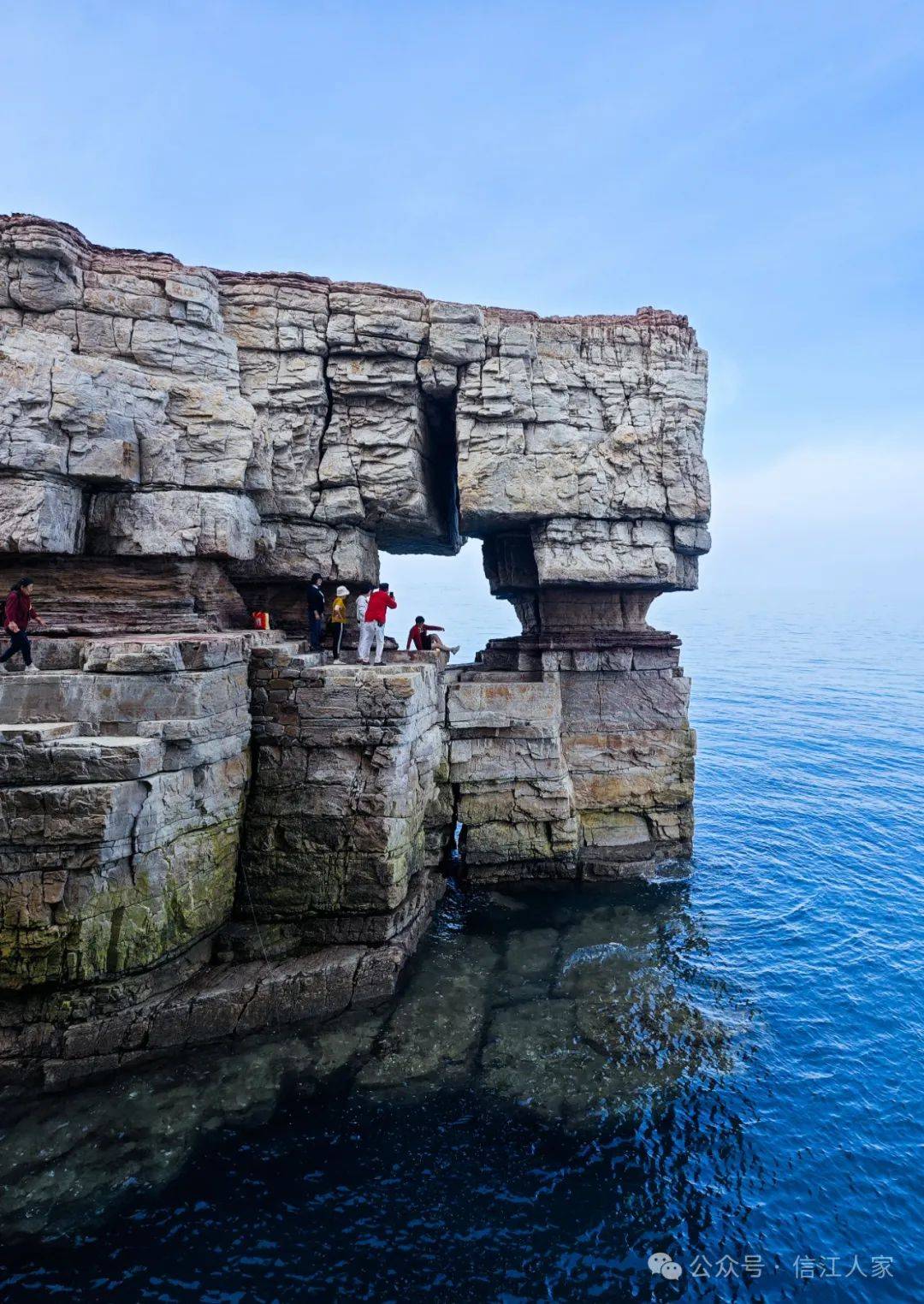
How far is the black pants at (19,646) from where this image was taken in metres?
14.1

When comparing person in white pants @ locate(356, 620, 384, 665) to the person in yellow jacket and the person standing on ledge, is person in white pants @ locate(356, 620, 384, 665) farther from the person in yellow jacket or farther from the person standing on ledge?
the person in yellow jacket

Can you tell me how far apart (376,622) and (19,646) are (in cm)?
855

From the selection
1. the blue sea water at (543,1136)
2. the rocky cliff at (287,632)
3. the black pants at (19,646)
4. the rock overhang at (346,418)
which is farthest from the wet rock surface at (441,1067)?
the rock overhang at (346,418)

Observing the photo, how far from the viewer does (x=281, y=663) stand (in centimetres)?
1534

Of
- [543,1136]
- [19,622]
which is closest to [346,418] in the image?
[19,622]

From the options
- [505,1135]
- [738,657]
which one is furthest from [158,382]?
[738,657]

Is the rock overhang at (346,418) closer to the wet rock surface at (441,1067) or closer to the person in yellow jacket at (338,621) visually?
the person in yellow jacket at (338,621)

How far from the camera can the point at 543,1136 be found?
11023mm

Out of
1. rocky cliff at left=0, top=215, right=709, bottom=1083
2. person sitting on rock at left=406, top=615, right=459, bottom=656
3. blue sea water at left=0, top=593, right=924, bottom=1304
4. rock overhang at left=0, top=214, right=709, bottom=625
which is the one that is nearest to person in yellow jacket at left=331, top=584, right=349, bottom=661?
rocky cliff at left=0, top=215, right=709, bottom=1083

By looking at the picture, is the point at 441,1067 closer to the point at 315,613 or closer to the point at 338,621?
the point at 338,621

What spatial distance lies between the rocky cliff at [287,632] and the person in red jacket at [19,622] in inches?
17.1

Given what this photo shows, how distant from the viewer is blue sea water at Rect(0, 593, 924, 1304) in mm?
8898

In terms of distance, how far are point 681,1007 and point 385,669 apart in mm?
10242

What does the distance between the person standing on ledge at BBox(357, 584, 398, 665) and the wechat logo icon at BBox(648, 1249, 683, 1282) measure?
516 inches
